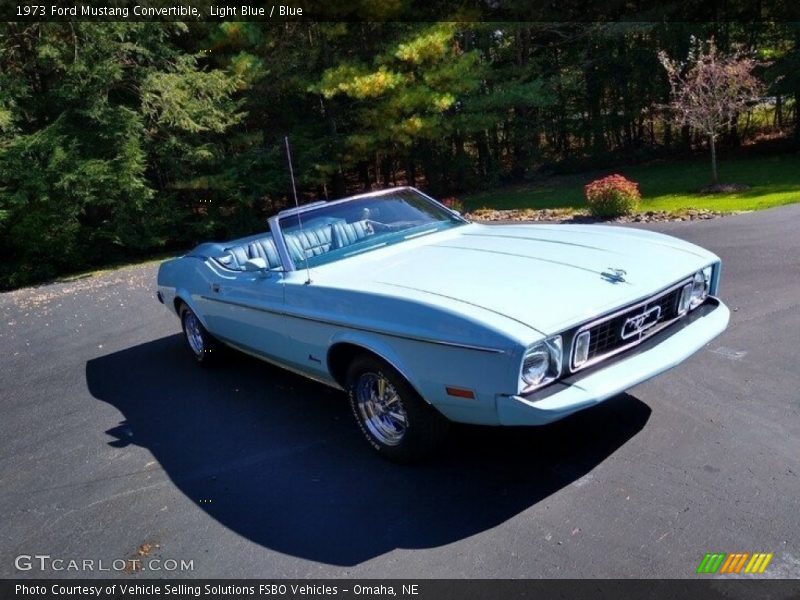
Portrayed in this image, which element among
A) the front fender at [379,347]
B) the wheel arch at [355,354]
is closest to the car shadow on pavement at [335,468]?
the wheel arch at [355,354]

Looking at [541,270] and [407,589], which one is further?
[541,270]

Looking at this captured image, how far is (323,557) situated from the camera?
112 inches

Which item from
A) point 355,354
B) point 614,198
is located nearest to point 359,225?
point 355,354

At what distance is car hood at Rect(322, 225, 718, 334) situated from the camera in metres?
3.01

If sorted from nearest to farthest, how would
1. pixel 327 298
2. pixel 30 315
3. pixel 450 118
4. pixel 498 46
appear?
pixel 327 298 < pixel 30 315 < pixel 450 118 < pixel 498 46

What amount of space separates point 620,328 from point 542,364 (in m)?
0.57

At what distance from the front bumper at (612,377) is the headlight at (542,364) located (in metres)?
0.05

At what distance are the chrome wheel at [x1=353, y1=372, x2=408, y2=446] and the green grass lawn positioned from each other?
9871mm

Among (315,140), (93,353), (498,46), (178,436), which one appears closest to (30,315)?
(93,353)

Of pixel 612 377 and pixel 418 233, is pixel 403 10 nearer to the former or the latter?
pixel 418 233

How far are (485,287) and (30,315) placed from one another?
948 cm

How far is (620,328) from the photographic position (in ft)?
10.4

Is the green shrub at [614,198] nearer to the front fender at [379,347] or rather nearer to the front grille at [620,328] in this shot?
the front grille at [620,328]

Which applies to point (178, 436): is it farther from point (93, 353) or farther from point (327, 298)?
point (93, 353)
